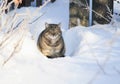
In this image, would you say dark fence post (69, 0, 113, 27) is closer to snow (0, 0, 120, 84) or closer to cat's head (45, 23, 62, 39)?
snow (0, 0, 120, 84)

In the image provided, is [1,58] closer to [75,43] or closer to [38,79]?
[38,79]

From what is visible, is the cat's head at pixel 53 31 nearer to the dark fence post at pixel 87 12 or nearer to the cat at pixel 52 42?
the cat at pixel 52 42

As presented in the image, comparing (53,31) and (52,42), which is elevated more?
(53,31)

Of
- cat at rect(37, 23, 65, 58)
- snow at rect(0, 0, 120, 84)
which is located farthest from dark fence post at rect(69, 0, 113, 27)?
cat at rect(37, 23, 65, 58)

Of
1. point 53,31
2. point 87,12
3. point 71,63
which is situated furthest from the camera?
point 87,12

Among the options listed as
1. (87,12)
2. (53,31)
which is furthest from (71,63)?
(87,12)

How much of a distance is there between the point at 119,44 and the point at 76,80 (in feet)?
5.38

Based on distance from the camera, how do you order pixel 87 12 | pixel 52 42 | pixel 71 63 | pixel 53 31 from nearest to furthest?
pixel 71 63, pixel 53 31, pixel 52 42, pixel 87 12

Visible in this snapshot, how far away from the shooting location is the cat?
18.9 ft

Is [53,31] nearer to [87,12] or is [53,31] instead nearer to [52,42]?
[52,42]

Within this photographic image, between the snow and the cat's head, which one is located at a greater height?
the cat's head

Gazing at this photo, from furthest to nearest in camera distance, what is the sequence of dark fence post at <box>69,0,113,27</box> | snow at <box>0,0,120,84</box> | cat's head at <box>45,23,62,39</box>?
dark fence post at <box>69,0,113,27</box> < cat's head at <box>45,23,62,39</box> < snow at <box>0,0,120,84</box>

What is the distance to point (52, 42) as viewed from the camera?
5.88m

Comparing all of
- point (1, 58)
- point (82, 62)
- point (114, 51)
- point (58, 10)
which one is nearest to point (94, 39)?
point (114, 51)
